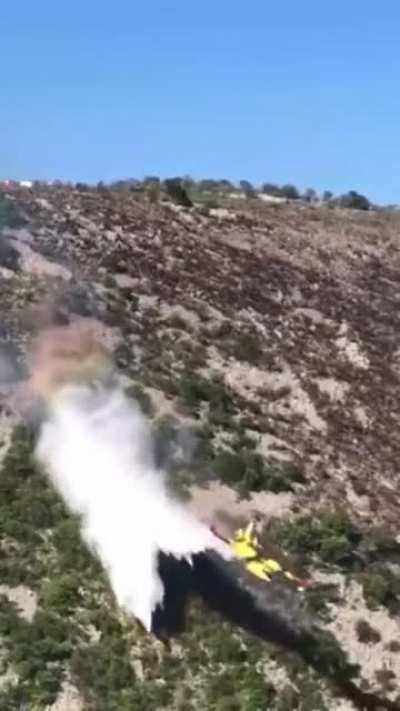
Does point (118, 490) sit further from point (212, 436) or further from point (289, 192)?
point (289, 192)

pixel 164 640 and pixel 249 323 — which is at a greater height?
pixel 249 323

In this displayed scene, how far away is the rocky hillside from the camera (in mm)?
33344

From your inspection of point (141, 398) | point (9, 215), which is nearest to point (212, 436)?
point (141, 398)

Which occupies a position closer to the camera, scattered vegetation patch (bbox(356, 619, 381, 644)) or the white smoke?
the white smoke

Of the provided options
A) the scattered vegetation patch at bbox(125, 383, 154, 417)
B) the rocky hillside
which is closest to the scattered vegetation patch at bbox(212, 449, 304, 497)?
the rocky hillside

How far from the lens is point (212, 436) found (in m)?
43.0

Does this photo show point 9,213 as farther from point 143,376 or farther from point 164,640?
point 164,640

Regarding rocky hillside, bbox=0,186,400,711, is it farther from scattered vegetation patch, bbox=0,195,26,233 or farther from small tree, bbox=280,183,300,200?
small tree, bbox=280,183,300,200

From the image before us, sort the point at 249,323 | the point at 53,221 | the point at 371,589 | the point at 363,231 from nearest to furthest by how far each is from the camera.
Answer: the point at 371,589 → the point at 249,323 → the point at 53,221 → the point at 363,231

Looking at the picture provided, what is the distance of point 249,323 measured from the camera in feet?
183

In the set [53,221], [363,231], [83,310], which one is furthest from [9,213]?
[363,231]

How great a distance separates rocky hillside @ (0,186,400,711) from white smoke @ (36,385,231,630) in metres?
0.64

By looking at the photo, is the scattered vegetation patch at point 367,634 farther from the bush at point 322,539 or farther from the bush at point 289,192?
the bush at point 289,192

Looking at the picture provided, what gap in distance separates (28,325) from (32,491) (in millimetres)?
8734
